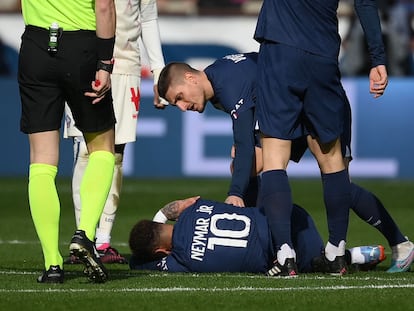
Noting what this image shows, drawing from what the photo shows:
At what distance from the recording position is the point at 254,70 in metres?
7.88

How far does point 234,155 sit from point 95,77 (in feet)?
3.86

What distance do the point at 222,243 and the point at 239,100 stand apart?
89 centimetres

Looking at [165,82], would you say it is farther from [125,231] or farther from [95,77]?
[125,231]

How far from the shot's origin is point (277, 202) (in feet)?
23.8

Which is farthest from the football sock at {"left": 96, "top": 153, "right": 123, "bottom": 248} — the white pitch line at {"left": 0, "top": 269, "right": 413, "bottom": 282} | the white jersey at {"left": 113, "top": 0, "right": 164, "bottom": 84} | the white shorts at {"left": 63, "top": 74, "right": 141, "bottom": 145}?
the white pitch line at {"left": 0, "top": 269, "right": 413, "bottom": 282}

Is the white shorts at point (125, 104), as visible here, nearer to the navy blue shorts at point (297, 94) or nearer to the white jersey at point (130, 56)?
the white jersey at point (130, 56)

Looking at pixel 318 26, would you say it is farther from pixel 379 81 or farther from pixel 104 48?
pixel 104 48

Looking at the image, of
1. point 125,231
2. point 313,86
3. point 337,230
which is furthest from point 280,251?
point 125,231

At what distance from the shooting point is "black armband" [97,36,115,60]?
22.6 feet

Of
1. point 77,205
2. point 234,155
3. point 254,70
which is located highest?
point 254,70

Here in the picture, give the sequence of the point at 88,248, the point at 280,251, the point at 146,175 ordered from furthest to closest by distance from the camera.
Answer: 1. the point at 146,175
2. the point at 280,251
3. the point at 88,248

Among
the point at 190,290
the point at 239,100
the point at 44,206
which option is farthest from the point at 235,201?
the point at 44,206

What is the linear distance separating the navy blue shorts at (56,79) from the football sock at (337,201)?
1.39m

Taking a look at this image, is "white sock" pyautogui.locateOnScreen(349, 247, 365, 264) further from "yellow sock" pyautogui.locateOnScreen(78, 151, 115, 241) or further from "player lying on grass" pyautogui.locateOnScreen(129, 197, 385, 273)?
"yellow sock" pyautogui.locateOnScreen(78, 151, 115, 241)
